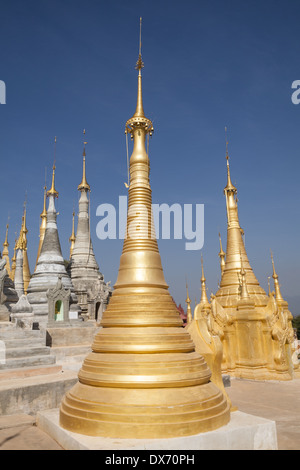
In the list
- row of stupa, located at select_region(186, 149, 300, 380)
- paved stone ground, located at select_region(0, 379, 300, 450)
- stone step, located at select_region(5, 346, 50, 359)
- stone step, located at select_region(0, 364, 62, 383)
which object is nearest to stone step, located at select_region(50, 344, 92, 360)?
stone step, located at select_region(5, 346, 50, 359)

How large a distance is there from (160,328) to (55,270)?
60.2ft

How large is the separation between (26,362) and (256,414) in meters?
7.07

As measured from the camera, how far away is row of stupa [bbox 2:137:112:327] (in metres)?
22.2

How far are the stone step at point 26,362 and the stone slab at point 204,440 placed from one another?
5.25 metres

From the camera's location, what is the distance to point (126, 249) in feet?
24.1

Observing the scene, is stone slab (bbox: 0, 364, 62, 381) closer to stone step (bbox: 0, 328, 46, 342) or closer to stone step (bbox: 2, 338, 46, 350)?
stone step (bbox: 2, 338, 46, 350)

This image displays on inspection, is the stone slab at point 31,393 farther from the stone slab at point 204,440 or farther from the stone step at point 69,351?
the stone step at point 69,351

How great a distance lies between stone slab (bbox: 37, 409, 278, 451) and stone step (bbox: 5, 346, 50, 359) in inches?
224

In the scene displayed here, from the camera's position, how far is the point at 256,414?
31.0 feet

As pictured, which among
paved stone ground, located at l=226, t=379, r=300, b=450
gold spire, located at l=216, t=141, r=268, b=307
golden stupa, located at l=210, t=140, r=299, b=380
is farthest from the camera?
gold spire, located at l=216, t=141, r=268, b=307

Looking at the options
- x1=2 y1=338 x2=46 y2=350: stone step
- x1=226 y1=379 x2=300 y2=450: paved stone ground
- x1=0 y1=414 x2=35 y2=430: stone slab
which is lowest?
x1=226 y1=379 x2=300 y2=450: paved stone ground

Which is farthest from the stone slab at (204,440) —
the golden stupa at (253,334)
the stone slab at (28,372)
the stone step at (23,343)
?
the golden stupa at (253,334)

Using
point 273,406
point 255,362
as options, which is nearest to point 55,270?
point 255,362
